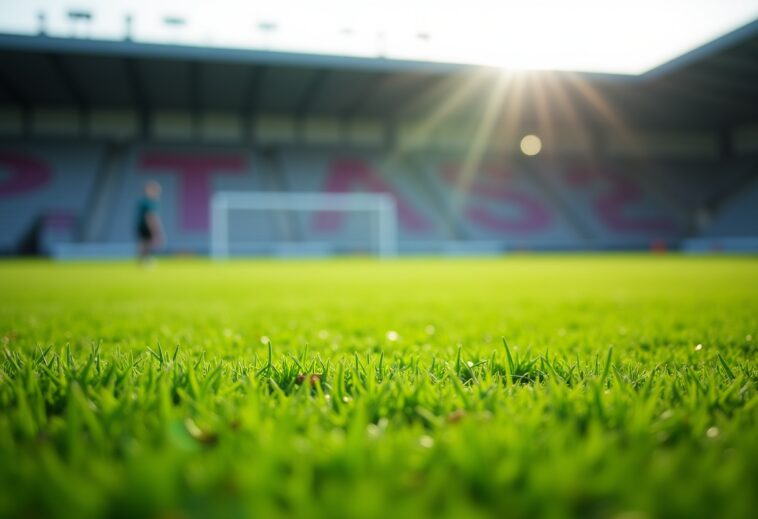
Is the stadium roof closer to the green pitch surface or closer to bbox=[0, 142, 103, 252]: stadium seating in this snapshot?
bbox=[0, 142, 103, 252]: stadium seating

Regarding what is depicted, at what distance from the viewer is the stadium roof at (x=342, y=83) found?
19094mm

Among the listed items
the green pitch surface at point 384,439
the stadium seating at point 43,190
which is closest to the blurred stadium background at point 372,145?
the stadium seating at point 43,190

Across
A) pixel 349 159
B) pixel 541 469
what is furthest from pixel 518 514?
pixel 349 159

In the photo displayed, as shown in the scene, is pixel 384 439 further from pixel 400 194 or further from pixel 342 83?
pixel 400 194

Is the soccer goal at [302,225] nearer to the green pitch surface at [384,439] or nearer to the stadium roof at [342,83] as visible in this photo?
the stadium roof at [342,83]

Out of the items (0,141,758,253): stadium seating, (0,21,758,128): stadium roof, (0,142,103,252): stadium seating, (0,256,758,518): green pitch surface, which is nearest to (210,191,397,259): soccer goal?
(0,141,758,253): stadium seating

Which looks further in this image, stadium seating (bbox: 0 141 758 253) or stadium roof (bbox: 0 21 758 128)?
stadium seating (bbox: 0 141 758 253)

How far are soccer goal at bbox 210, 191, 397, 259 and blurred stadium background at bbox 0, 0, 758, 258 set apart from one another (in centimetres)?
17

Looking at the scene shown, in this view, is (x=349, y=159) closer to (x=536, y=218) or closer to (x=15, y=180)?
(x=536, y=218)

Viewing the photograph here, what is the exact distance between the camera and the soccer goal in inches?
932

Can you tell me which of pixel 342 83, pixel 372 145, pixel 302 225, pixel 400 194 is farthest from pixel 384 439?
pixel 372 145

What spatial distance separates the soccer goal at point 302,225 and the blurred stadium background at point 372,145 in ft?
0.55

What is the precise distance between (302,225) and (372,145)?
728 centimetres

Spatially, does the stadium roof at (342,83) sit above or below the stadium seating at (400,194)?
above
